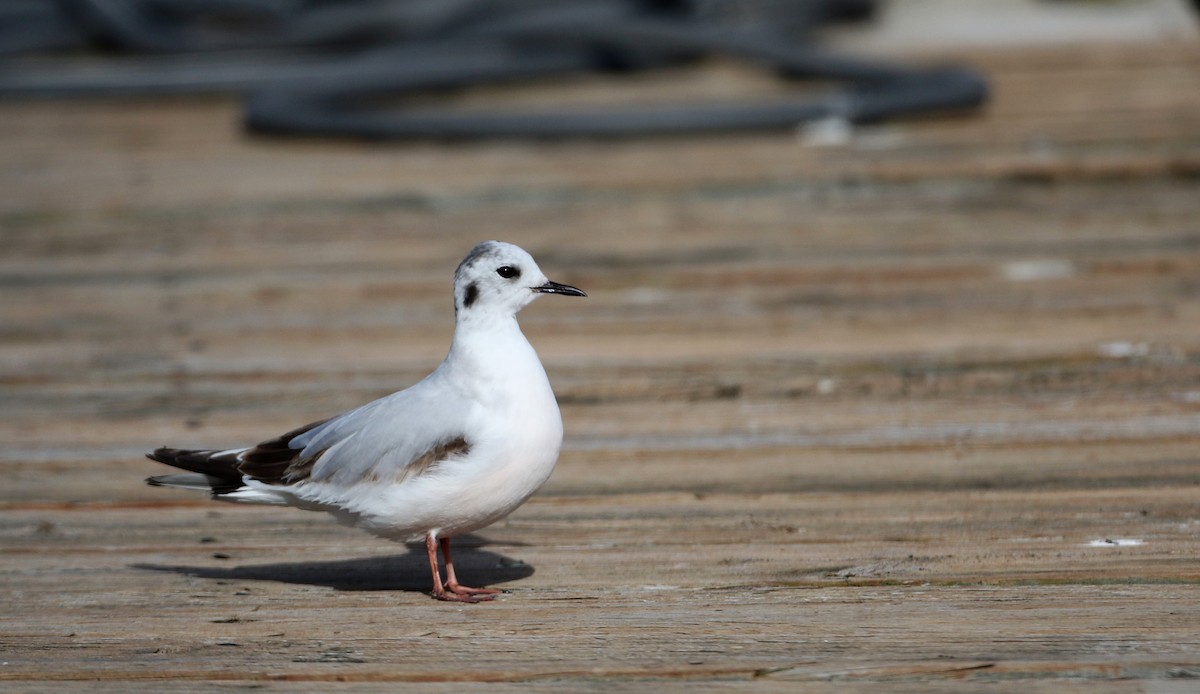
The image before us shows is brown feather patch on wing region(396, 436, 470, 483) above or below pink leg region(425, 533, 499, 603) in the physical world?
above

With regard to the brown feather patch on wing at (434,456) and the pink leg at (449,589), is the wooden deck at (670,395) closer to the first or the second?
the pink leg at (449,589)

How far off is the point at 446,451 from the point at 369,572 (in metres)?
0.37

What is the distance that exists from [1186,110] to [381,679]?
16.9ft

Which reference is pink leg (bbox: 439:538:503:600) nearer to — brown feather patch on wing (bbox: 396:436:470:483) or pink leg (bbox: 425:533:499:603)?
pink leg (bbox: 425:533:499:603)

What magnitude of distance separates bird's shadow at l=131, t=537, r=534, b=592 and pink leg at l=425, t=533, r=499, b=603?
0.25 ft

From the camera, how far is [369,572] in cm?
293

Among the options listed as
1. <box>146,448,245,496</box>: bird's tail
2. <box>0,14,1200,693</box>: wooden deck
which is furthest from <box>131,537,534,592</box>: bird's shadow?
<box>146,448,245,496</box>: bird's tail

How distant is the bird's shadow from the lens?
9.30ft

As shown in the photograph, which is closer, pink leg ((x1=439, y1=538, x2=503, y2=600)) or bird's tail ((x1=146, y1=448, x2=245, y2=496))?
pink leg ((x1=439, y1=538, x2=503, y2=600))

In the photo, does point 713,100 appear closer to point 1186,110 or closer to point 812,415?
point 1186,110

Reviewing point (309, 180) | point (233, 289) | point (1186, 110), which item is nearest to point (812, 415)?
point (233, 289)

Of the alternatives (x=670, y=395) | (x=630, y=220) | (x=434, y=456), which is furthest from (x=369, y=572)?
(x=630, y=220)

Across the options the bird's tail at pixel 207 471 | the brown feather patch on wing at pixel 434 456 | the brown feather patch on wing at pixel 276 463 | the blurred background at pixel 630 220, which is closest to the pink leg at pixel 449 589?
the brown feather patch on wing at pixel 434 456

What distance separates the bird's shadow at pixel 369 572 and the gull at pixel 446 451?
9 cm
